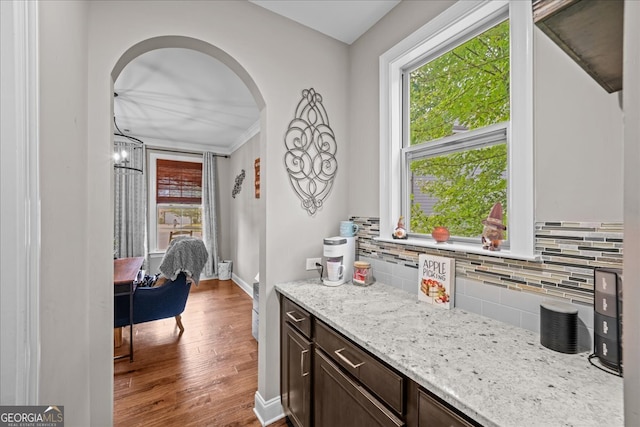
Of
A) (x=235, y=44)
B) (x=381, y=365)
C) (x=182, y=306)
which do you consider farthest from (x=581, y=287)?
(x=182, y=306)

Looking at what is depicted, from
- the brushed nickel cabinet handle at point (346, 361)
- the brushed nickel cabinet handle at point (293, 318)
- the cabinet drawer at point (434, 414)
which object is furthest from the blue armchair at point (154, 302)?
the cabinet drawer at point (434, 414)

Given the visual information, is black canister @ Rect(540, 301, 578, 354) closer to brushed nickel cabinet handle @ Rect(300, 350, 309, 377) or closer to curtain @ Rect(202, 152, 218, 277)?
brushed nickel cabinet handle @ Rect(300, 350, 309, 377)

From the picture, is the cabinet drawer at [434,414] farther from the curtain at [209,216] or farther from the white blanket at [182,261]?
the curtain at [209,216]

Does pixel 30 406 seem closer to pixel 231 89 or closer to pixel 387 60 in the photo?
pixel 387 60

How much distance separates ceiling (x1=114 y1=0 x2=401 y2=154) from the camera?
1784 millimetres

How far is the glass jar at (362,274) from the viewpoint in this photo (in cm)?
178

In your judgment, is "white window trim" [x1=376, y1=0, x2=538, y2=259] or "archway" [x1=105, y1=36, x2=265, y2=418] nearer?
"white window trim" [x1=376, y1=0, x2=538, y2=259]

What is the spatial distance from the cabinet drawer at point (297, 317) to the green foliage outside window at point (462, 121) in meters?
0.94

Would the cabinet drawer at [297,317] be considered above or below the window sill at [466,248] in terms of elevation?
below

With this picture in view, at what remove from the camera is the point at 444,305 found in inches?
53.9

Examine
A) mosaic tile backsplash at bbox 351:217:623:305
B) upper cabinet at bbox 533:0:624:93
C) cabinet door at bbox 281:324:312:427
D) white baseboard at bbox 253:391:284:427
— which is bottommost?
white baseboard at bbox 253:391:284:427

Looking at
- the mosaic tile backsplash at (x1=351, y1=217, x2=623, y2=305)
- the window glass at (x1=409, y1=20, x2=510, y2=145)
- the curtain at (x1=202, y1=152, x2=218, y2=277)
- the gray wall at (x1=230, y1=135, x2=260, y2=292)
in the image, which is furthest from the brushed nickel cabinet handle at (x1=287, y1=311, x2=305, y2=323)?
the curtain at (x1=202, y1=152, x2=218, y2=277)

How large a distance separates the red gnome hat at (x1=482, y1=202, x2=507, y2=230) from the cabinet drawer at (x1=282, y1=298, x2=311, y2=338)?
1046 millimetres

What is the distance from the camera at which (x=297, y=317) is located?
1.52m
